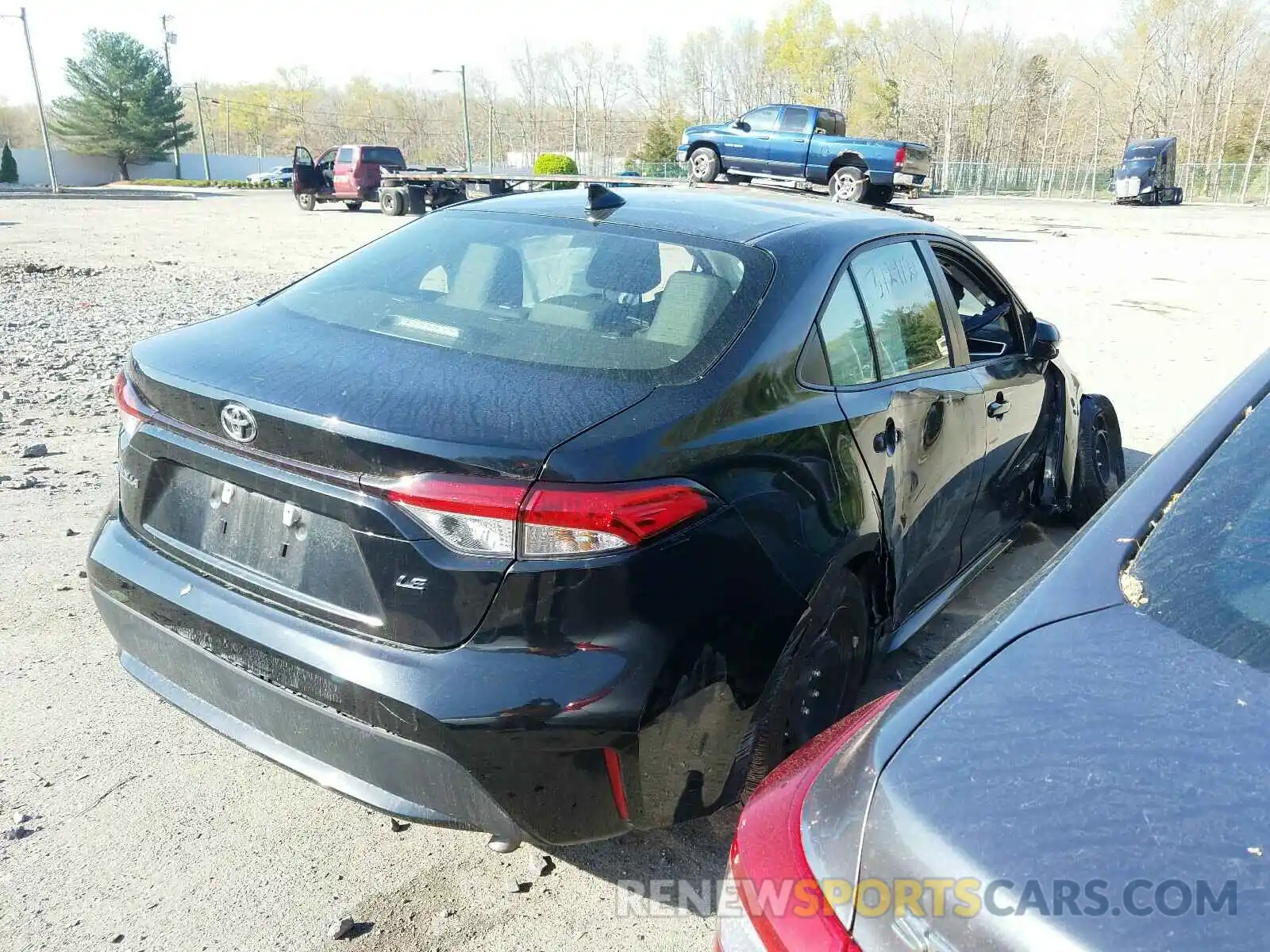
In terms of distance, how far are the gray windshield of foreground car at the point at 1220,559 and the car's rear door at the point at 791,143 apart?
74.7 ft

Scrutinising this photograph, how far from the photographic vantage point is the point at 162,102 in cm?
6875

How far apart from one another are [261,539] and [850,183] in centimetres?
2207

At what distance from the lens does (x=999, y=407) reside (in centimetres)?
369

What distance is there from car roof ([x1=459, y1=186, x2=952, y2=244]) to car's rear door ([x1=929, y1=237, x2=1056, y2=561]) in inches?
11.3

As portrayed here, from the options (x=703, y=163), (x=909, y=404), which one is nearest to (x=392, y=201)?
(x=703, y=163)

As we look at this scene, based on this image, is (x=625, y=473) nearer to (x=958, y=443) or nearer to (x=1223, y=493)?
(x=1223, y=493)

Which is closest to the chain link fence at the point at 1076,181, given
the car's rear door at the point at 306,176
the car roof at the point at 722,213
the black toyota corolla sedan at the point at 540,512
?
the car's rear door at the point at 306,176

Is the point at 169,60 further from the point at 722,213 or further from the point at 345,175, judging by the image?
the point at 722,213

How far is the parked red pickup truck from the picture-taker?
30953mm

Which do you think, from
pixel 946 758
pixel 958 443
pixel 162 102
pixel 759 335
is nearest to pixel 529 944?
pixel 946 758

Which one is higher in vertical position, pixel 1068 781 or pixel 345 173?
pixel 345 173

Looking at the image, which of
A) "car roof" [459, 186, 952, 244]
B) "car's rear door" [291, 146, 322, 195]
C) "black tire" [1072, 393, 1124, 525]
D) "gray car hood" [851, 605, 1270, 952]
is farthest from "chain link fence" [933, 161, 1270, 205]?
"gray car hood" [851, 605, 1270, 952]

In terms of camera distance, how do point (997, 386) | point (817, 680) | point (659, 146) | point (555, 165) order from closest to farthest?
1. point (817, 680)
2. point (997, 386)
3. point (555, 165)
4. point (659, 146)

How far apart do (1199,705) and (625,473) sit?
1096mm
